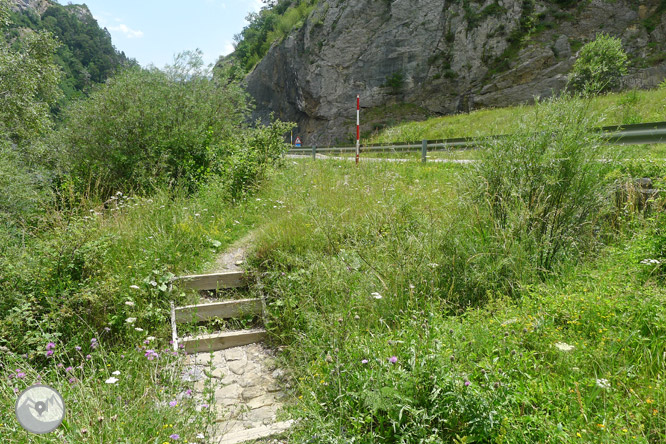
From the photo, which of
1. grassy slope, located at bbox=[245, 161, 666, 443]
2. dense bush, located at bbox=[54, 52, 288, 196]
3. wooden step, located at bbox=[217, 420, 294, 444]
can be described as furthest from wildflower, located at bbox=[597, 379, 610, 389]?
dense bush, located at bbox=[54, 52, 288, 196]

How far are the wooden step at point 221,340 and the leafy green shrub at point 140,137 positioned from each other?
5.08 meters

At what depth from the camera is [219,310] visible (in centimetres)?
514

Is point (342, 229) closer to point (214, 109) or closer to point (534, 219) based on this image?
point (534, 219)

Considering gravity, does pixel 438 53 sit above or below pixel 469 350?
above

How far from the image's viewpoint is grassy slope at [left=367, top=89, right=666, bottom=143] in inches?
219

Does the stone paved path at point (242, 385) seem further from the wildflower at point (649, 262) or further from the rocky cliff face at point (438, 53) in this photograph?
the rocky cliff face at point (438, 53)

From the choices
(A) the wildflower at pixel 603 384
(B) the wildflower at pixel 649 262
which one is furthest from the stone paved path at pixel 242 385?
(B) the wildflower at pixel 649 262

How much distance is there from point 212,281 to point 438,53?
3320 centimetres

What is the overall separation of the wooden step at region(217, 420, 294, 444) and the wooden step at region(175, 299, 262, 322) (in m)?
2.07

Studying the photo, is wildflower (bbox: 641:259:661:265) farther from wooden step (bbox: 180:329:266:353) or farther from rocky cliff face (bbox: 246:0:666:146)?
rocky cliff face (bbox: 246:0:666:146)

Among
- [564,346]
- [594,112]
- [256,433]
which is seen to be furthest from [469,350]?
[594,112]

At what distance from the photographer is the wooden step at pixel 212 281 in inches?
211

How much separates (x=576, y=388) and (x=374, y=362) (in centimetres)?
125

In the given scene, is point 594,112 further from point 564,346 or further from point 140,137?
point 140,137
